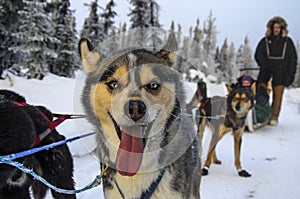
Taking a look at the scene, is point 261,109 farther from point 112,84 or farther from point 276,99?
point 112,84

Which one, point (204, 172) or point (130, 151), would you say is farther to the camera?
point (204, 172)

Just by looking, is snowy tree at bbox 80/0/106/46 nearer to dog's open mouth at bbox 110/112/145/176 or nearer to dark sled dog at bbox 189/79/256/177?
dark sled dog at bbox 189/79/256/177

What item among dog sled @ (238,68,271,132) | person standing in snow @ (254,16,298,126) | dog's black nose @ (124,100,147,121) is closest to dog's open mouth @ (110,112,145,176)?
dog's black nose @ (124,100,147,121)

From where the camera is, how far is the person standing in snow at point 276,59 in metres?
7.57

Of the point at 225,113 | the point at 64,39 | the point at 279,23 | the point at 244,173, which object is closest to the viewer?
the point at 244,173

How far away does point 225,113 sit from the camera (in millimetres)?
5004

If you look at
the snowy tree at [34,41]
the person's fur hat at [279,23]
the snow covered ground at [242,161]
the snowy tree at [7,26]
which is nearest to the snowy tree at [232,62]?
the snowy tree at [34,41]

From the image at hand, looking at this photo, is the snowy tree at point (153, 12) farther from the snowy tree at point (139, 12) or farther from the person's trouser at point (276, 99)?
the person's trouser at point (276, 99)

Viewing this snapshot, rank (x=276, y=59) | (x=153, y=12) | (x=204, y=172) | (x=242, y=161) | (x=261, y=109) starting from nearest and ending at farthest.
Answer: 1. (x=204, y=172)
2. (x=242, y=161)
3. (x=261, y=109)
4. (x=276, y=59)
5. (x=153, y=12)

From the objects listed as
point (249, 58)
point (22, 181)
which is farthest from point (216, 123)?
point (249, 58)

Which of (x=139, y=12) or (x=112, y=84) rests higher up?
(x=139, y=12)

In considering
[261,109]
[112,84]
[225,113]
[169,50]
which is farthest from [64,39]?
[112,84]

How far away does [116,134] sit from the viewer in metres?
2.14

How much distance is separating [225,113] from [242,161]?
3.08ft
